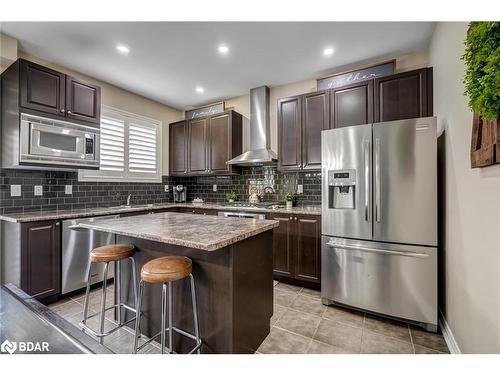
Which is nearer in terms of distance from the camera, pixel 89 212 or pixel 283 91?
pixel 89 212

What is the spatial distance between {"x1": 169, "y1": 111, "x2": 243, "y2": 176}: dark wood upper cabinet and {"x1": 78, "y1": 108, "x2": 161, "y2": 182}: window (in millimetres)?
361

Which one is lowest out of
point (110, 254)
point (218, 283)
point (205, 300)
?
point (205, 300)

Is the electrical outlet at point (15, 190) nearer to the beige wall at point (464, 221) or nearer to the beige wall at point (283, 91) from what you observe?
the beige wall at point (283, 91)

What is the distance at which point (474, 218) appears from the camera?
1443 millimetres

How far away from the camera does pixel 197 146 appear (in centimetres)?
424

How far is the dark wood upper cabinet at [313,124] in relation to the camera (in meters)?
3.03

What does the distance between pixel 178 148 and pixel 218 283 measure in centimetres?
348

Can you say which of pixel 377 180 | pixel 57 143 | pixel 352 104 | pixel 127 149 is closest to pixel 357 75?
pixel 352 104

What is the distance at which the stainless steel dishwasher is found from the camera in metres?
2.53

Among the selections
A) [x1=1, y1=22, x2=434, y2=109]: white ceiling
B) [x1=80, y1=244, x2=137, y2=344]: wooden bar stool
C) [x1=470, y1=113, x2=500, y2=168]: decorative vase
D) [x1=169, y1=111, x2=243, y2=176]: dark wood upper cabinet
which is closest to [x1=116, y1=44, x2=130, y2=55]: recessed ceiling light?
[x1=1, y1=22, x2=434, y2=109]: white ceiling

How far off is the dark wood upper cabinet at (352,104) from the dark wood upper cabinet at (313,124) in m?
0.10

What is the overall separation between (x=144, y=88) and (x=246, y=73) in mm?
1691

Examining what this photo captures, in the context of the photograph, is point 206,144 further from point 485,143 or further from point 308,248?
point 485,143

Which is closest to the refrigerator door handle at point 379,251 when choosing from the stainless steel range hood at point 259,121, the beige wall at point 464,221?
the beige wall at point 464,221
